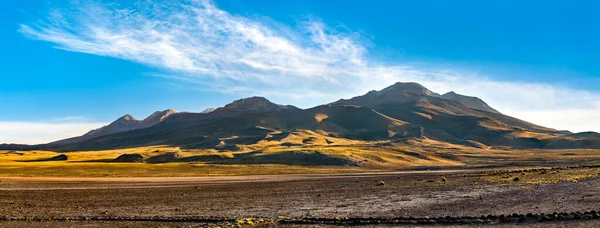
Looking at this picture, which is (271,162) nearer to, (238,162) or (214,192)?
(238,162)

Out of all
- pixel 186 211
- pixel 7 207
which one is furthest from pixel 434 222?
pixel 7 207

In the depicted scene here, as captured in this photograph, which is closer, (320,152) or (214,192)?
(214,192)

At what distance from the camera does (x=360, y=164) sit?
110812 mm

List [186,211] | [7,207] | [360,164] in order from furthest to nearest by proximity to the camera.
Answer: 1. [360,164]
2. [7,207]
3. [186,211]

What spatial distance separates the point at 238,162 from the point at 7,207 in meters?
88.5

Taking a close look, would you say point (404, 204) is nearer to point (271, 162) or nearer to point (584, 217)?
point (584, 217)

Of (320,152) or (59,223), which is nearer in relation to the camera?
(59,223)

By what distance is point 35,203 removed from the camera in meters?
33.6

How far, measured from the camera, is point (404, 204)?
99.4ft

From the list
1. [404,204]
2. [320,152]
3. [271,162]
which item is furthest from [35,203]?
[320,152]

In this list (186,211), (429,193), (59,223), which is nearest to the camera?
(59,223)

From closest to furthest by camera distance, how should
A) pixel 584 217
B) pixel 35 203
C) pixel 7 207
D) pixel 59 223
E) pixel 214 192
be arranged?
1. pixel 584 217
2. pixel 59 223
3. pixel 7 207
4. pixel 35 203
5. pixel 214 192

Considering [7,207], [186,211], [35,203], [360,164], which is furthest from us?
[360,164]

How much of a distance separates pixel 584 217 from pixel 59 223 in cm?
2791
